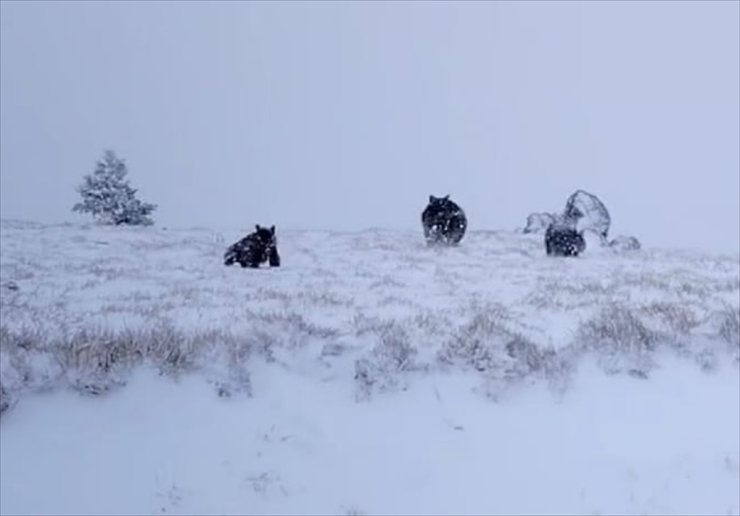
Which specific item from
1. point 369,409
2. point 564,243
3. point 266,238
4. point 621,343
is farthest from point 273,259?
point 369,409

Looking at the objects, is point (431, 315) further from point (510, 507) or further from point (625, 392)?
point (510, 507)

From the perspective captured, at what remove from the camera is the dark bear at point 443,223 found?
2838 cm

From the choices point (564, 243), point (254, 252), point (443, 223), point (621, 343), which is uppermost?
point (443, 223)

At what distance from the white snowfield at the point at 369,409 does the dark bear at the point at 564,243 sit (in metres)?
12.1

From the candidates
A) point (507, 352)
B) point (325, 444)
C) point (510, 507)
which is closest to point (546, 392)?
point (507, 352)

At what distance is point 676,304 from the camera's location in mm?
12773

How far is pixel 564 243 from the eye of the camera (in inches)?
987

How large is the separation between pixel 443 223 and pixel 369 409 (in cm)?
1965

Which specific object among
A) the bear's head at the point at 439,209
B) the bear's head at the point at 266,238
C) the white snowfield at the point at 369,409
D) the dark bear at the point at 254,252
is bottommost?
the white snowfield at the point at 369,409

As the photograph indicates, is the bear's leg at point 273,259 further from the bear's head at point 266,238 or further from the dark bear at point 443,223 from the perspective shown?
the dark bear at point 443,223

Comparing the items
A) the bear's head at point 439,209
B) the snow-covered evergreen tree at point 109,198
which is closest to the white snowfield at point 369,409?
the bear's head at point 439,209

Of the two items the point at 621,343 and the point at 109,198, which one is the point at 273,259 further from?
the point at 109,198

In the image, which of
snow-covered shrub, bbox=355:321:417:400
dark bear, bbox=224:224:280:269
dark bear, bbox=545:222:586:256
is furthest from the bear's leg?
snow-covered shrub, bbox=355:321:417:400

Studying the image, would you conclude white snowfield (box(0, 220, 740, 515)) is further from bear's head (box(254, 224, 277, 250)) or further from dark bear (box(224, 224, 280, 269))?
bear's head (box(254, 224, 277, 250))
